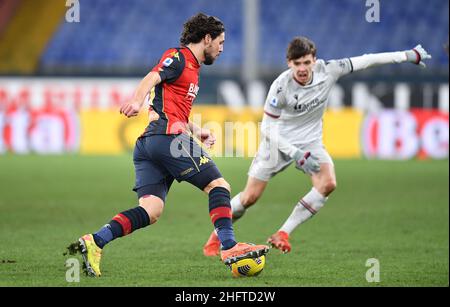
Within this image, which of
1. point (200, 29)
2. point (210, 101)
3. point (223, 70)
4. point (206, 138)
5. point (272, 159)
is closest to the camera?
point (200, 29)

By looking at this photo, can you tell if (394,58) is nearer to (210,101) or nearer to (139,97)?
(139,97)

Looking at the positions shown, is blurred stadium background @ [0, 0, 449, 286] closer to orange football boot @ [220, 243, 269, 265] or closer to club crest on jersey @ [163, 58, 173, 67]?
orange football boot @ [220, 243, 269, 265]

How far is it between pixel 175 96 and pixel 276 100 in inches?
67.4

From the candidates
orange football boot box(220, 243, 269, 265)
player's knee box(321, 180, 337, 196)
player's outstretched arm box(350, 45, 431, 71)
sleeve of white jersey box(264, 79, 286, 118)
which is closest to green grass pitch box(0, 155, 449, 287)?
orange football boot box(220, 243, 269, 265)

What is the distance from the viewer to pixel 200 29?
6.75m

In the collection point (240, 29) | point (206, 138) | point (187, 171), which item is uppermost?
point (240, 29)

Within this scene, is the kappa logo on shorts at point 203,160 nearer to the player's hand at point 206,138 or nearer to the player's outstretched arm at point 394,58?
the player's hand at point 206,138

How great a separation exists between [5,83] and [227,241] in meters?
15.7

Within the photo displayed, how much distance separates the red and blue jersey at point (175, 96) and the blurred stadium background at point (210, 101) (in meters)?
1.13

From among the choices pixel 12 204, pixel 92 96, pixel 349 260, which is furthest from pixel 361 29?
pixel 349 260

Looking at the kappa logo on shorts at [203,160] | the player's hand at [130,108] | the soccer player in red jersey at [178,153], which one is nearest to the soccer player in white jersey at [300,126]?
the soccer player in red jersey at [178,153]

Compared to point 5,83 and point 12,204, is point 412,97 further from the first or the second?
point 12,204

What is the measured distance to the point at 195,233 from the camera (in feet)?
31.8

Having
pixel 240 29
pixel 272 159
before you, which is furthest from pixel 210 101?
pixel 272 159
